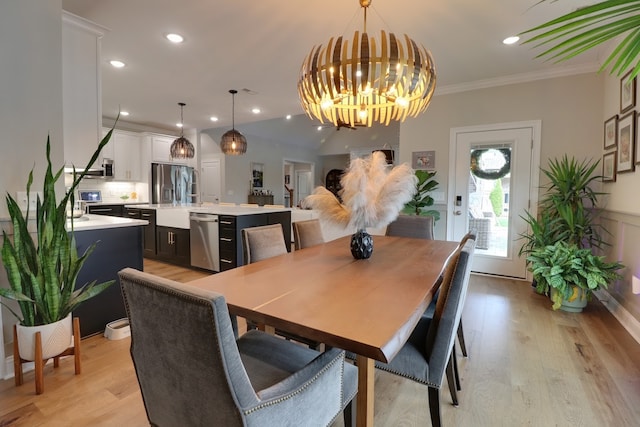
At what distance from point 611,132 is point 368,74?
2.95 m

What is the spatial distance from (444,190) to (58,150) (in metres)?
4.08

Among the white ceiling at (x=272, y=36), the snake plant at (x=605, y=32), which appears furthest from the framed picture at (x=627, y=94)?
the snake plant at (x=605, y=32)

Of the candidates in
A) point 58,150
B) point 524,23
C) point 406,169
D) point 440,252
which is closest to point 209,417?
point 406,169

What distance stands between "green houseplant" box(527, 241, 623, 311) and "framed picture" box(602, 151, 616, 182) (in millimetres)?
790

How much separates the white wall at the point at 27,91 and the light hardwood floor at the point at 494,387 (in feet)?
1.63

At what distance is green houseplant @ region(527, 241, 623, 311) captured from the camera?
2803 millimetres

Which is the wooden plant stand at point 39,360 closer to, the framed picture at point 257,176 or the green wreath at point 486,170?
the green wreath at point 486,170

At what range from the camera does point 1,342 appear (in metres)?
1.93

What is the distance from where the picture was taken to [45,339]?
1.88 metres

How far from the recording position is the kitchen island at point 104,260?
97.0 inches

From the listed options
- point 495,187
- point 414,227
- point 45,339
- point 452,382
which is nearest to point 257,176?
point 495,187

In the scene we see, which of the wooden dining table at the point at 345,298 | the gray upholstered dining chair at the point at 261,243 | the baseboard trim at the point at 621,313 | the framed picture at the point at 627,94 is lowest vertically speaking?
the baseboard trim at the point at 621,313

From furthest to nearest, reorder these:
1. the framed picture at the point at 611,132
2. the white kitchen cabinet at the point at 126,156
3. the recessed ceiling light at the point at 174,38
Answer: the white kitchen cabinet at the point at 126,156 < the framed picture at the point at 611,132 < the recessed ceiling light at the point at 174,38

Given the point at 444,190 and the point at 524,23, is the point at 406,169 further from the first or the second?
the point at 444,190
